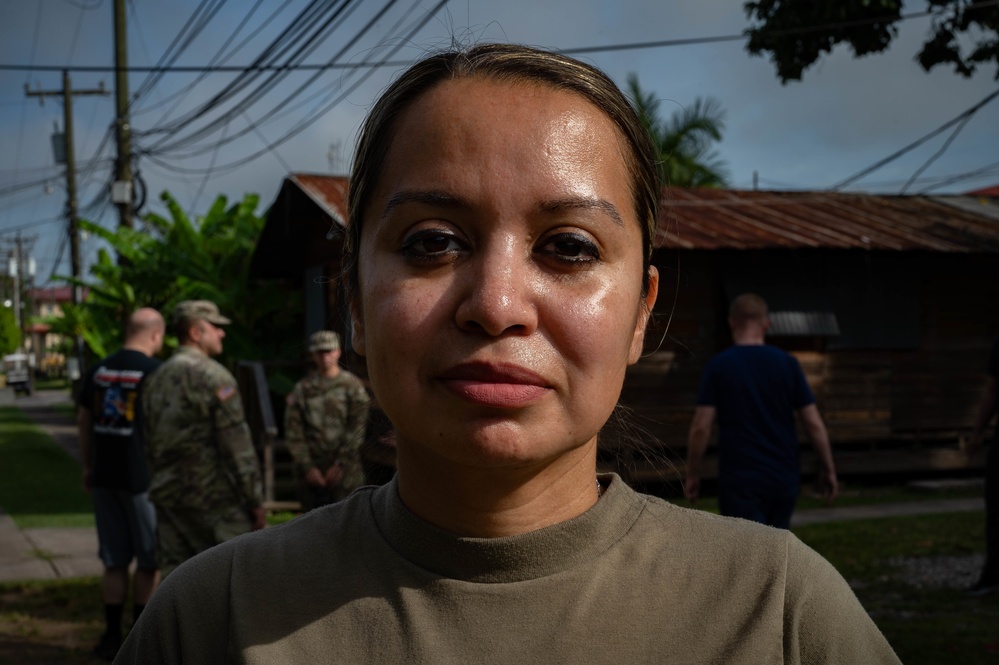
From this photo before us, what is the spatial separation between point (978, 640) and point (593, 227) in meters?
6.11

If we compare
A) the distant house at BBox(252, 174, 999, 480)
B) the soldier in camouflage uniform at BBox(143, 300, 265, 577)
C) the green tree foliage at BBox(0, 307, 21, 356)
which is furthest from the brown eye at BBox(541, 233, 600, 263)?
the green tree foliage at BBox(0, 307, 21, 356)

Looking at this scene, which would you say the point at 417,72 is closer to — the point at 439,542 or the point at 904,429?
the point at 439,542

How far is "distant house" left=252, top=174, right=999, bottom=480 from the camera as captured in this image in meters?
13.9

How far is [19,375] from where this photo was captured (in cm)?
5616

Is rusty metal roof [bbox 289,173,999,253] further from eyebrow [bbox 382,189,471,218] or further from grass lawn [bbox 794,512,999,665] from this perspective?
eyebrow [bbox 382,189,471,218]

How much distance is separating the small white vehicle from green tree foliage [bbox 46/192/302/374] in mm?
41405

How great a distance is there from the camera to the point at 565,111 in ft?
4.35

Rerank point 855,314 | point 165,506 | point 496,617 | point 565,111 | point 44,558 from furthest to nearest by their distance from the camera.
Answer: point 855,314 → point 44,558 → point 165,506 → point 565,111 → point 496,617

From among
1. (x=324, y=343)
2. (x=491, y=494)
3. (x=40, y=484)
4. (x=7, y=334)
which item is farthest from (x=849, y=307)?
(x=7, y=334)

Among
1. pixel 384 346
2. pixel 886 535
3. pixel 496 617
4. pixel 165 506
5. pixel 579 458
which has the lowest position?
pixel 886 535

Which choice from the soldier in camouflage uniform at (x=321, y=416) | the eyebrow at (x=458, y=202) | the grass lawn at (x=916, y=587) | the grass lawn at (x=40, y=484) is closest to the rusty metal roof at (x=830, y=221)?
the grass lawn at (x=916, y=587)

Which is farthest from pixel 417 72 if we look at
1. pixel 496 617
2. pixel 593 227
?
pixel 496 617

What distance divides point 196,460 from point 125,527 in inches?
41.0

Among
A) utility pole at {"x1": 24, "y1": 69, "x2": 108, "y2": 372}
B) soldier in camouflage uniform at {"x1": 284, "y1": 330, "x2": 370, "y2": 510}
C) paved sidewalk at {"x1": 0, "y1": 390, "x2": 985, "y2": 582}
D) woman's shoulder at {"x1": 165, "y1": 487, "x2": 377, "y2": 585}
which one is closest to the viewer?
woman's shoulder at {"x1": 165, "y1": 487, "x2": 377, "y2": 585}
